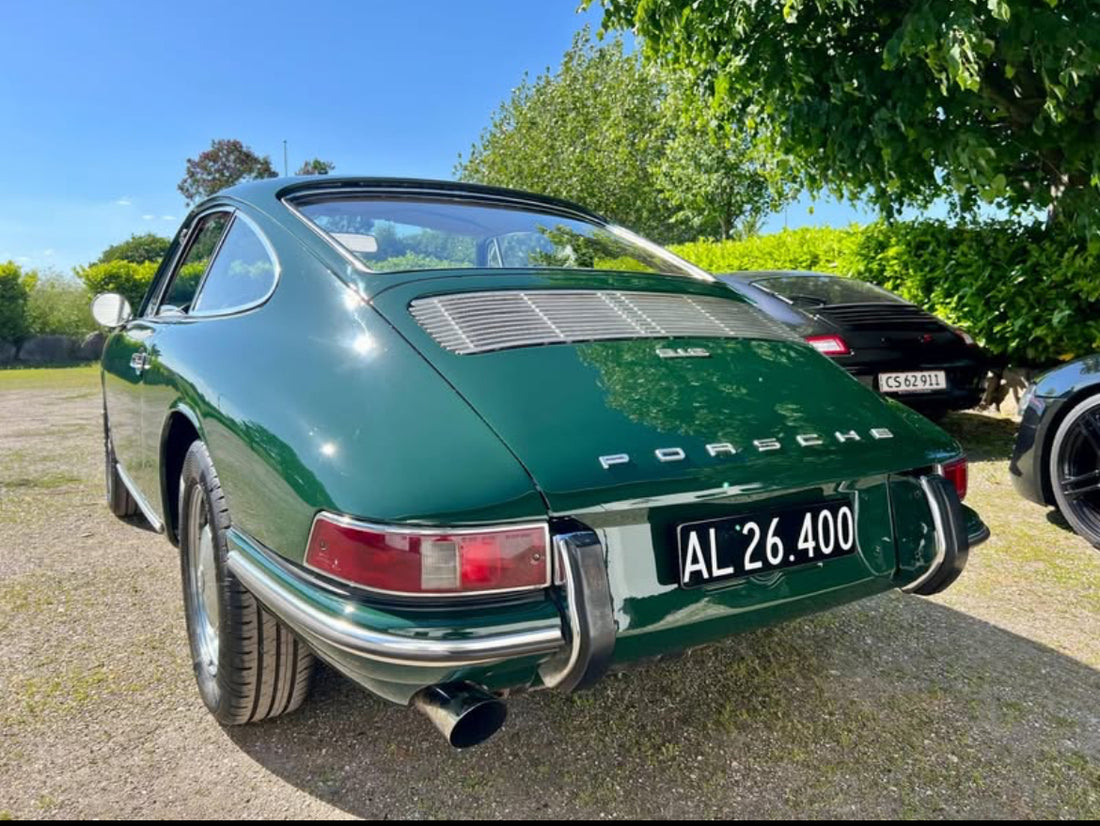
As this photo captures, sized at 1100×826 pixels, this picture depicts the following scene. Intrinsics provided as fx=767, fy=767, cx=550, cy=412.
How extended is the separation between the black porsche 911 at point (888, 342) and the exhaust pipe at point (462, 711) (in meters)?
4.00

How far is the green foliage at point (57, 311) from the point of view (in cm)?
2061

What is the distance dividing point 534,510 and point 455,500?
0.49 feet

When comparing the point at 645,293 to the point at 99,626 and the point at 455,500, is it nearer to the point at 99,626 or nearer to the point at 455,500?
the point at 455,500

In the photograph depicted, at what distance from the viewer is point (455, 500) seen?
4.61 feet

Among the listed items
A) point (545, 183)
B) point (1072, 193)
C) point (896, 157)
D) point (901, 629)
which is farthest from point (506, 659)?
point (545, 183)

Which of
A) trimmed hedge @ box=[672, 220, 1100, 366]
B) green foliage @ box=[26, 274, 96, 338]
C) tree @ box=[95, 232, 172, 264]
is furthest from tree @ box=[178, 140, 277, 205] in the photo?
trimmed hedge @ box=[672, 220, 1100, 366]

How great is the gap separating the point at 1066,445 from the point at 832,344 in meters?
1.64

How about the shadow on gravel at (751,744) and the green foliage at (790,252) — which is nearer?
the shadow on gravel at (751,744)

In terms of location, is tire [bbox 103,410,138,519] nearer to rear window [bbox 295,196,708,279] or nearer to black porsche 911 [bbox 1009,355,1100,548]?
rear window [bbox 295,196,708,279]

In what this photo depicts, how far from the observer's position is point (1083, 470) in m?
3.64

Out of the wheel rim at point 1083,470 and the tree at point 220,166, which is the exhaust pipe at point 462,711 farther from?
the tree at point 220,166

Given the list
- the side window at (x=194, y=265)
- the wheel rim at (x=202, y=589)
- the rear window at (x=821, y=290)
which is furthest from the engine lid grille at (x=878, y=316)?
the wheel rim at (x=202, y=589)

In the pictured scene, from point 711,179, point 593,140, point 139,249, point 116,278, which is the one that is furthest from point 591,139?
point 139,249

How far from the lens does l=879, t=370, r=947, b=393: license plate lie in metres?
5.07
